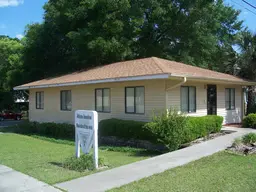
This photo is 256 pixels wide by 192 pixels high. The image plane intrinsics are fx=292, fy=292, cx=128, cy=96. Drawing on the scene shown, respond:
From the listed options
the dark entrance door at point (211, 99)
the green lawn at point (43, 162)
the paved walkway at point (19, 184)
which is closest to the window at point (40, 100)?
the green lawn at point (43, 162)

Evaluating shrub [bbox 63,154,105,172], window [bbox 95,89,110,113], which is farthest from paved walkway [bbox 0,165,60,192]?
window [bbox 95,89,110,113]

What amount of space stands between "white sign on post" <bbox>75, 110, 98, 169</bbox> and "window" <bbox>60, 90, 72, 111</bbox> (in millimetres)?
10074

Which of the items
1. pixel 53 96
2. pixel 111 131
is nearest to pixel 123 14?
pixel 53 96

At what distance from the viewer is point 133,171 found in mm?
7391

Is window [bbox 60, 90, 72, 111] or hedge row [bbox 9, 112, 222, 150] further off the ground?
window [bbox 60, 90, 72, 111]

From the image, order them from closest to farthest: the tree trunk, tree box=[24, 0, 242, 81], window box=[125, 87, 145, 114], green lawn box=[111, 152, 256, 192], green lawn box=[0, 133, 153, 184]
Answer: green lawn box=[111, 152, 256, 192], green lawn box=[0, 133, 153, 184], window box=[125, 87, 145, 114], the tree trunk, tree box=[24, 0, 242, 81]

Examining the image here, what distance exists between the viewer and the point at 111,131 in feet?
44.8

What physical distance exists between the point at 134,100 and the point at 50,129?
6.51 meters

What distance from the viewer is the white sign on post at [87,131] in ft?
26.3

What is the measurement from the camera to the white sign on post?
803 centimetres

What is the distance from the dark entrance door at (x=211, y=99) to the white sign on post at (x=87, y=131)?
916 centimetres

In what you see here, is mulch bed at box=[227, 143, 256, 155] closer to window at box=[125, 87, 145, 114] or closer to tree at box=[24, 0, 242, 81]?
window at box=[125, 87, 145, 114]

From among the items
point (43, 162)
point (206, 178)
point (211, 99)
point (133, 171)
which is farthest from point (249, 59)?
point (43, 162)

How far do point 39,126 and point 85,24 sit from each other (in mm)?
8370
